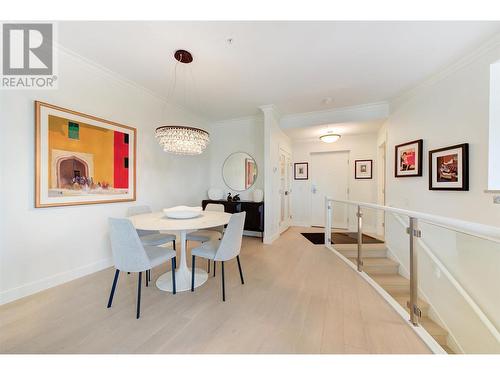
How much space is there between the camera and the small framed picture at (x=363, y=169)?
15.3ft

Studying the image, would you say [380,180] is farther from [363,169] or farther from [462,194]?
[462,194]

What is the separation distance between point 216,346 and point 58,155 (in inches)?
95.7

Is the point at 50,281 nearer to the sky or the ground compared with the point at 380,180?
nearer to the ground

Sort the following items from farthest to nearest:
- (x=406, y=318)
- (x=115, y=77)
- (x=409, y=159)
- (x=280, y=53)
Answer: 1. (x=409, y=159)
2. (x=115, y=77)
3. (x=280, y=53)
4. (x=406, y=318)

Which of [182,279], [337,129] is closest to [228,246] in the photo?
[182,279]

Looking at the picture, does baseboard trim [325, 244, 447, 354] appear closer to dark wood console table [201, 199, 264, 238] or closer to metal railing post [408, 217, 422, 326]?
metal railing post [408, 217, 422, 326]

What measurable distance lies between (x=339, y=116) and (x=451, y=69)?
5.31 feet

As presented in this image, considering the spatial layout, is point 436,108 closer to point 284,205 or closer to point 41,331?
point 284,205

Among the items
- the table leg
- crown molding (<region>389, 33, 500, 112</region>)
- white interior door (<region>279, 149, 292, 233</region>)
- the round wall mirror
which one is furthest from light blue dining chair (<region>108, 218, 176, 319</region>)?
crown molding (<region>389, 33, 500, 112</region>)

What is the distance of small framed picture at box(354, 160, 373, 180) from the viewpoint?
466 centimetres

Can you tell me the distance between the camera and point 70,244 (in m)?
2.21

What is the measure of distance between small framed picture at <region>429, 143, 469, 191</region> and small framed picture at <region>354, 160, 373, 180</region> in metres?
2.12

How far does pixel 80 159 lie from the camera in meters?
2.25
